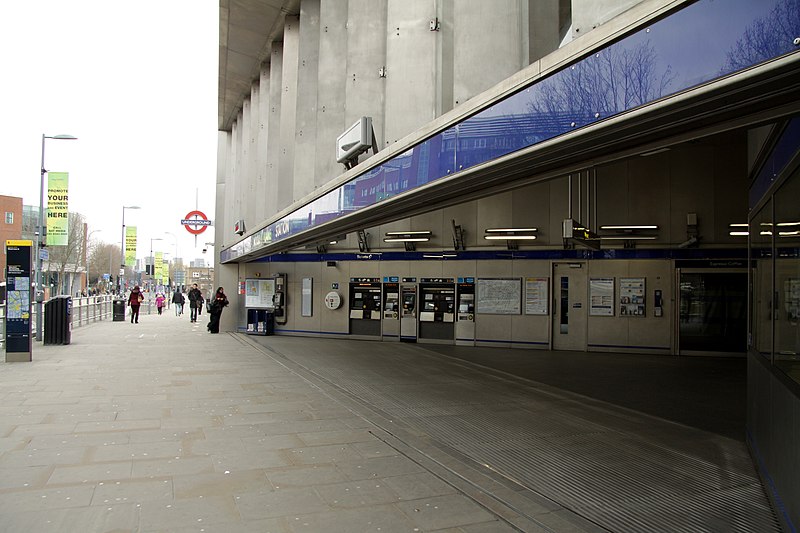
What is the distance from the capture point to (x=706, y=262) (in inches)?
564

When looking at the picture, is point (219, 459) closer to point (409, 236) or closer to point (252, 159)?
point (409, 236)

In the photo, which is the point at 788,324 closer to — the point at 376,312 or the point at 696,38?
the point at 696,38

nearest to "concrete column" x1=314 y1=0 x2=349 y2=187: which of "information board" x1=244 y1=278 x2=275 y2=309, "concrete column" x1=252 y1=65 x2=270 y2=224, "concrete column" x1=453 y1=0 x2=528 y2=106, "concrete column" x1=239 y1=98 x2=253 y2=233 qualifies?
"concrete column" x1=453 y1=0 x2=528 y2=106

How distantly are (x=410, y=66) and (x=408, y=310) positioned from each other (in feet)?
30.0

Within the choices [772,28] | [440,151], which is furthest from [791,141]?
[440,151]

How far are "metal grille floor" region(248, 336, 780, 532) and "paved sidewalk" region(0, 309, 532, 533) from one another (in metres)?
0.72

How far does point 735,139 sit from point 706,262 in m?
2.97

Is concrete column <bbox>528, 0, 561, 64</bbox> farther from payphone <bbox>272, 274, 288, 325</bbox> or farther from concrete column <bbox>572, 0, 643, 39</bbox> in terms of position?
payphone <bbox>272, 274, 288, 325</bbox>

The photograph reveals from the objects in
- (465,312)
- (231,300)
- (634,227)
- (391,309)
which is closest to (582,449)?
(634,227)

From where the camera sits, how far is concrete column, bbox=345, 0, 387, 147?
1098cm

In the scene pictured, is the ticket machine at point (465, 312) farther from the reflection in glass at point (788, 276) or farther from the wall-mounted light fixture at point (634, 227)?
the reflection in glass at point (788, 276)

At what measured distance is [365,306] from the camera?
59.1 feet

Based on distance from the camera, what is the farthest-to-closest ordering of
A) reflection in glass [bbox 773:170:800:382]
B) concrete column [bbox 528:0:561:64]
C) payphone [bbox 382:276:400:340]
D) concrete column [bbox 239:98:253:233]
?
concrete column [bbox 239:98:253:233], payphone [bbox 382:276:400:340], concrete column [bbox 528:0:561:64], reflection in glass [bbox 773:170:800:382]

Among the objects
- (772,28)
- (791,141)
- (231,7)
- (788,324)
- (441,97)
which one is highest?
(231,7)
